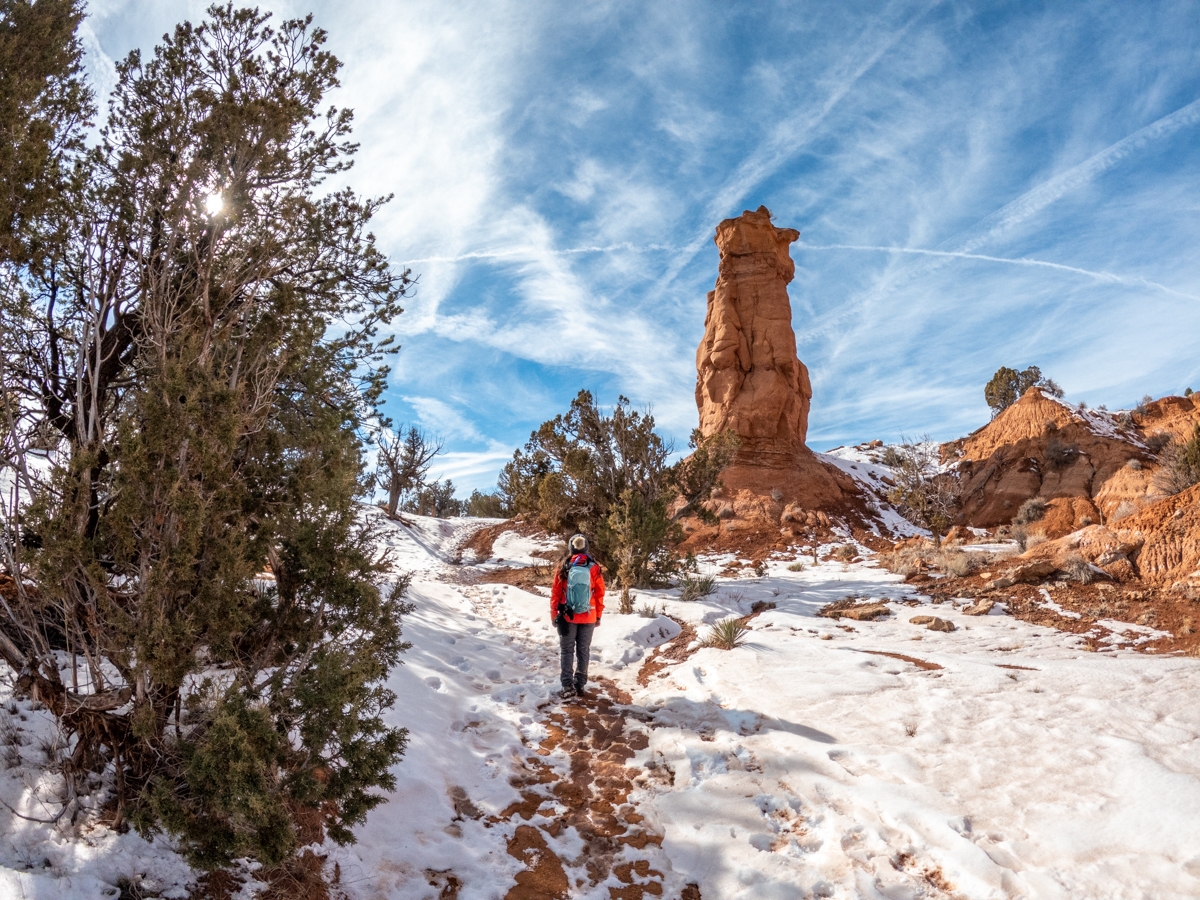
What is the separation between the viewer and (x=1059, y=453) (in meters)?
26.0

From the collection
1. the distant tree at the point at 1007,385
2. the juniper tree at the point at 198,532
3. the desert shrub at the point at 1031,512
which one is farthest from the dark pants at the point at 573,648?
the distant tree at the point at 1007,385

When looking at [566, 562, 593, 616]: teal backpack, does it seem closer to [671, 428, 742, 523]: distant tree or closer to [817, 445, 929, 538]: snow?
[671, 428, 742, 523]: distant tree

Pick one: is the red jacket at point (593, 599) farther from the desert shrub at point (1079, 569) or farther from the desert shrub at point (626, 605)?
the desert shrub at point (1079, 569)

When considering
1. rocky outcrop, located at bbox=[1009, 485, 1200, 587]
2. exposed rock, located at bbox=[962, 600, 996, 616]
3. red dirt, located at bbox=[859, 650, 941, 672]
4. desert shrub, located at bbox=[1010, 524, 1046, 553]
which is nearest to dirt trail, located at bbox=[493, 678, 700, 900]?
red dirt, located at bbox=[859, 650, 941, 672]

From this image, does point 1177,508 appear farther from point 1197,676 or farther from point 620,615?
point 620,615

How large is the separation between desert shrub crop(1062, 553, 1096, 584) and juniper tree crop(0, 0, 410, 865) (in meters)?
11.7

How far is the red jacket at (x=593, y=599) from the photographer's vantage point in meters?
7.42

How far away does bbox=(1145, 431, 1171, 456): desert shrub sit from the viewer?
24.9m

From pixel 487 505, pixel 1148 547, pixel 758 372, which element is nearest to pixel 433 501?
pixel 487 505

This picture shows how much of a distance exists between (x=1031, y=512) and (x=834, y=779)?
21.9 metres

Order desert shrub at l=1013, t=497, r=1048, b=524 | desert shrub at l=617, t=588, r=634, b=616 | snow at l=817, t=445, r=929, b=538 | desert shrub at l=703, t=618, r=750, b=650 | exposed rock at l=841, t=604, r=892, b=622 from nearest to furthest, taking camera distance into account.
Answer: desert shrub at l=703, t=618, r=750, b=650 < exposed rock at l=841, t=604, r=892, b=622 < desert shrub at l=617, t=588, r=634, b=616 < desert shrub at l=1013, t=497, r=1048, b=524 < snow at l=817, t=445, r=929, b=538

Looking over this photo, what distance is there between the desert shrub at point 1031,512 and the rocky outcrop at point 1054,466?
0.37m

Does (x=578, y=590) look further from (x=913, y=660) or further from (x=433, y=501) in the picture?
(x=433, y=501)

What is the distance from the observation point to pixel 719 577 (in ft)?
54.8
